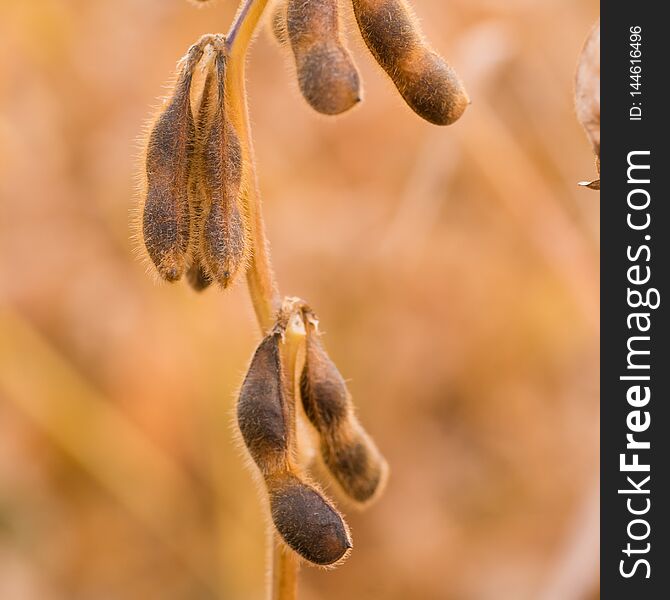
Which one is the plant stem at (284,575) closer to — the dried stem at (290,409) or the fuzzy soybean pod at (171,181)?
the dried stem at (290,409)

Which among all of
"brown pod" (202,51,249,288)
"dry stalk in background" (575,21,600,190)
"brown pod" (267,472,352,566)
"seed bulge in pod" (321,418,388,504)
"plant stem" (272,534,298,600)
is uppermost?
"dry stalk in background" (575,21,600,190)

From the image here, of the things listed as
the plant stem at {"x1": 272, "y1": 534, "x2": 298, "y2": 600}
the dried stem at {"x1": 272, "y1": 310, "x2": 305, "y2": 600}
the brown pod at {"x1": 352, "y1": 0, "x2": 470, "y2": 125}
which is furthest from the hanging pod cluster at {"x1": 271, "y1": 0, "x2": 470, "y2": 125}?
the plant stem at {"x1": 272, "y1": 534, "x2": 298, "y2": 600}

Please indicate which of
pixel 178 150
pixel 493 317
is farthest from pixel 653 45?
pixel 493 317

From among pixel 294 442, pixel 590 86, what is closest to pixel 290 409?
pixel 294 442

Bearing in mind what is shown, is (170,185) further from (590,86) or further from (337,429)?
(590,86)

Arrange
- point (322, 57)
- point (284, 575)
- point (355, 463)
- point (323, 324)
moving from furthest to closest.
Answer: point (323, 324), point (355, 463), point (284, 575), point (322, 57)

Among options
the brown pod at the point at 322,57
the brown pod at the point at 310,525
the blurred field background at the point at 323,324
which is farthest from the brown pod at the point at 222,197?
the blurred field background at the point at 323,324

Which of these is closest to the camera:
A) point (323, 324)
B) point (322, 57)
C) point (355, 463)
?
point (322, 57)

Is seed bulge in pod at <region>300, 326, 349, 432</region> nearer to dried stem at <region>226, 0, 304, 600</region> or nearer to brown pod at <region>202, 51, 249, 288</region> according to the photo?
dried stem at <region>226, 0, 304, 600</region>
